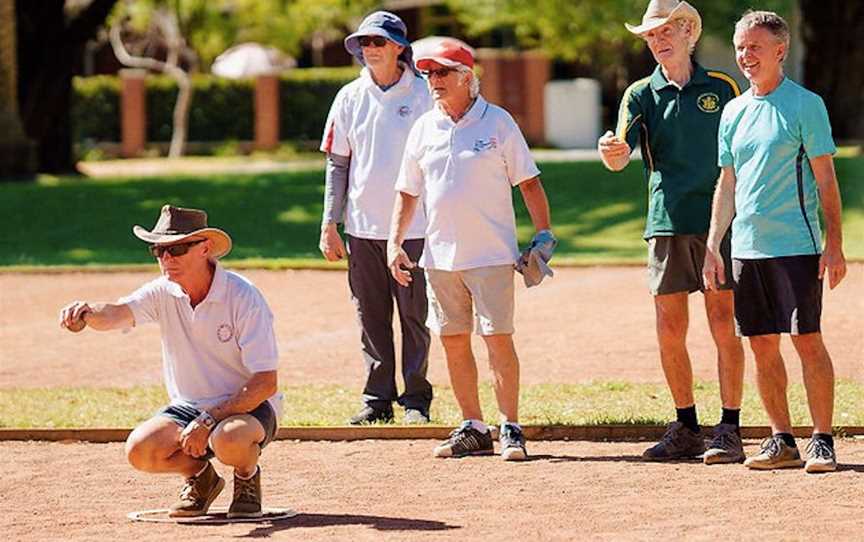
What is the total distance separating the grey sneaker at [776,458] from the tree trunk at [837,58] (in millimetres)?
22897

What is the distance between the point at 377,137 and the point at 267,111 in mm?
34334

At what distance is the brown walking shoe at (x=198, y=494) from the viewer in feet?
27.3

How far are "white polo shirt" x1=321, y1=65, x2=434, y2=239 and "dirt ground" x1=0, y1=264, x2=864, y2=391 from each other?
218cm

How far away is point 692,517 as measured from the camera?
8.02m

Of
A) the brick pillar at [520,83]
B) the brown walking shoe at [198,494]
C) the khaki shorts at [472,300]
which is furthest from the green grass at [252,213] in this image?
the brick pillar at [520,83]

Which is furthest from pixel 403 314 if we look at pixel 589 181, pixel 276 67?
pixel 276 67

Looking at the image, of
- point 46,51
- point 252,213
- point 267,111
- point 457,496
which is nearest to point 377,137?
point 457,496

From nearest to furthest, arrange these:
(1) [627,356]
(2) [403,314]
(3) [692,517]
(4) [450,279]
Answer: (3) [692,517] < (4) [450,279] < (2) [403,314] < (1) [627,356]

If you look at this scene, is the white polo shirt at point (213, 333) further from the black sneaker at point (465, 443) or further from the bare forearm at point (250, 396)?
the black sneaker at point (465, 443)

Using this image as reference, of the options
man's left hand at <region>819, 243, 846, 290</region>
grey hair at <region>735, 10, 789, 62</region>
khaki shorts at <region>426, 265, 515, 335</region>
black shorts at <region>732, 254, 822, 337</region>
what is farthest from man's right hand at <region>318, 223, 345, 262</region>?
man's left hand at <region>819, 243, 846, 290</region>

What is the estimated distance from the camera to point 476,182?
9680mm

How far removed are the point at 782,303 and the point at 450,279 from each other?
1.67 meters

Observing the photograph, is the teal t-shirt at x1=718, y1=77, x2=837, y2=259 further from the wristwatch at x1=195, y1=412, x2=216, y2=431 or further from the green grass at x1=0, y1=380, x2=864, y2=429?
the wristwatch at x1=195, y1=412, x2=216, y2=431

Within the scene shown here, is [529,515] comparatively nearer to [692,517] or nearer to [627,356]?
[692,517]
